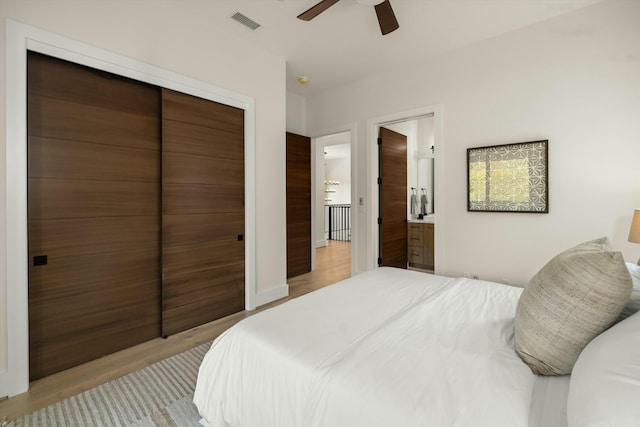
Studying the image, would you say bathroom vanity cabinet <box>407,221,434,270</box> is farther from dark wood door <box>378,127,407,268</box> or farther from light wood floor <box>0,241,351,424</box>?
light wood floor <box>0,241,351,424</box>

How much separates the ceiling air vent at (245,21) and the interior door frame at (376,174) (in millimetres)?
1839

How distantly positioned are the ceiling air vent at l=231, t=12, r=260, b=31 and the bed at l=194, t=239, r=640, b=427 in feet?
8.41

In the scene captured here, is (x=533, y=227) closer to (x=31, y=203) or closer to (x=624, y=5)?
(x=624, y=5)

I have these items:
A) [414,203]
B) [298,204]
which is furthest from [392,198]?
[414,203]

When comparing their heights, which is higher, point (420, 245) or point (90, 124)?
point (90, 124)

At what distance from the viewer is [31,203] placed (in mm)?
1898

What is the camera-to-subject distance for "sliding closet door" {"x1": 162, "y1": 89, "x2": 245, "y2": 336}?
2.57 meters

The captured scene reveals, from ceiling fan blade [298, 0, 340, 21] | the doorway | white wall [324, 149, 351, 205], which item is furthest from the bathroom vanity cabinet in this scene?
white wall [324, 149, 351, 205]

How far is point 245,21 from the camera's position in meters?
2.76

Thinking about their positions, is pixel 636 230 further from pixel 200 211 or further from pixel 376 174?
pixel 200 211

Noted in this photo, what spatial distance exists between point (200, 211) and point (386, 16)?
232 cm

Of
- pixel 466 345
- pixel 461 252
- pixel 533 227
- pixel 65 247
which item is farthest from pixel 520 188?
pixel 65 247

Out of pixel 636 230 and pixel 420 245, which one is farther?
pixel 420 245

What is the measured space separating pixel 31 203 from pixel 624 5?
473 cm
